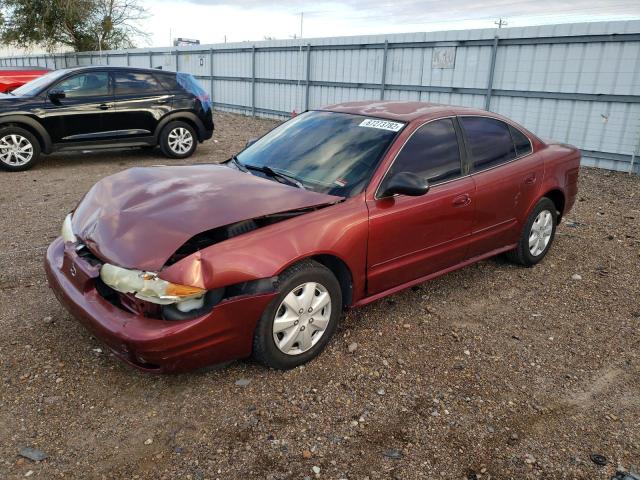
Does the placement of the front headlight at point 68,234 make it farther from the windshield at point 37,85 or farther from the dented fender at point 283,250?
the windshield at point 37,85

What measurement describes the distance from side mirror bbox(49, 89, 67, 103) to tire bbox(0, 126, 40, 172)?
685 millimetres

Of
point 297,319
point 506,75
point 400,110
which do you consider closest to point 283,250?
point 297,319

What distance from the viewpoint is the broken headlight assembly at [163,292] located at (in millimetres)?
2668

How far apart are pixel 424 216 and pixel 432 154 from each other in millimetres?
510

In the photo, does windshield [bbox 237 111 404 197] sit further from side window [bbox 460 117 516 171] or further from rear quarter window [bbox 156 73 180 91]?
rear quarter window [bbox 156 73 180 91]

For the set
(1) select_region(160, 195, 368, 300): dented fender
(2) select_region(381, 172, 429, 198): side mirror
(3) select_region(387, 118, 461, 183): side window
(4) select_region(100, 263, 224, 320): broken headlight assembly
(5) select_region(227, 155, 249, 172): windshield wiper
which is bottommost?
(4) select_region(100, 263, 224, 320): broken headlight assembly

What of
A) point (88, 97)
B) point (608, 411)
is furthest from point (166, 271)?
point (88, 97)

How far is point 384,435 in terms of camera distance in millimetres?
2703

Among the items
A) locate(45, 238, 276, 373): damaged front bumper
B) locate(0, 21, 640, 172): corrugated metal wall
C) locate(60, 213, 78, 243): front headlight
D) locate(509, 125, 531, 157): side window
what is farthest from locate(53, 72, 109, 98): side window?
locate(509, 125, 531, 157): side window

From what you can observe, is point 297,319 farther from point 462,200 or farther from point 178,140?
point 178,140

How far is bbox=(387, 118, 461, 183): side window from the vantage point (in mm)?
3662

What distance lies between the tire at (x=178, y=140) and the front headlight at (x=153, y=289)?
7.22 metres

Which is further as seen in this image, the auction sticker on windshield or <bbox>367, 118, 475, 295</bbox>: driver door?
the auction sticker on windshield

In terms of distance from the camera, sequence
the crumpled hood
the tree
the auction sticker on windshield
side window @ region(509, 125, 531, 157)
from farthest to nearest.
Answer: the tree → side window @ region(509, 125, 531, 157) → the auction sticker on windshield → the crumpled hood
